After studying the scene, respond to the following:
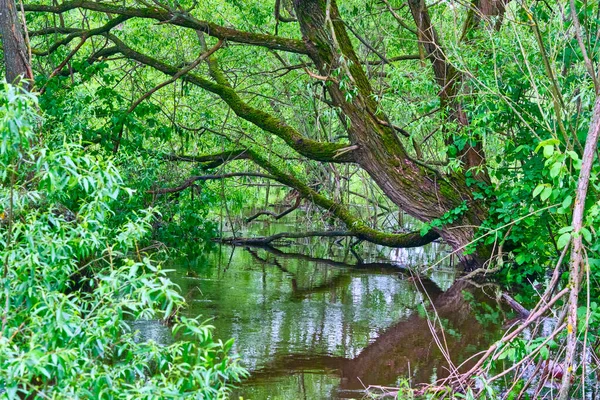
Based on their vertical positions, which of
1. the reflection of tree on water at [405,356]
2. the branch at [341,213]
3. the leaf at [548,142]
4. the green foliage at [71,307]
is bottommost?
the reflection of tree on water at [405,356]

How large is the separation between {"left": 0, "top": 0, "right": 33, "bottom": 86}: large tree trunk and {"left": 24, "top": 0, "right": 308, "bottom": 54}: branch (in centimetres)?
381

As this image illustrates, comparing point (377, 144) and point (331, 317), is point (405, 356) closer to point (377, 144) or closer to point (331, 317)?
point (331, 317)

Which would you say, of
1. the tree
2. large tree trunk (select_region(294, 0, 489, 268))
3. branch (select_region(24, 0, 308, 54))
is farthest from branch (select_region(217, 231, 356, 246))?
branch (select_region(24, 0, 308, 54))

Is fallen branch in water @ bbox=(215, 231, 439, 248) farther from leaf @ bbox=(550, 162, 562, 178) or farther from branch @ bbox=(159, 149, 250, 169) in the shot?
leaf @ bbox=(550, 162, 562, 178)

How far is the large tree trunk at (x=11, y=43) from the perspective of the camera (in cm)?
675

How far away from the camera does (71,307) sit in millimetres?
3752

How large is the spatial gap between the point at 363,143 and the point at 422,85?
4.93 ft

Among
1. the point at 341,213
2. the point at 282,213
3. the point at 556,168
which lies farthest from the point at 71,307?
the point at 282,213

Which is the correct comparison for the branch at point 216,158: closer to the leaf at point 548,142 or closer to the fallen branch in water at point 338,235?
the fallen branch in water at point 338,235

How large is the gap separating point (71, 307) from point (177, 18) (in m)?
7.69

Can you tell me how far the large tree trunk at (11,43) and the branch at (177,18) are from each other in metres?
3.81

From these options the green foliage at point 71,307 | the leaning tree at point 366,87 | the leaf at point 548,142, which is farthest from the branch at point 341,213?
the green foliage at point 71,307

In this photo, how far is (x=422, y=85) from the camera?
9.62m

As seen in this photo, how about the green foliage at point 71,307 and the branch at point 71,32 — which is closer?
the green foliage at point 71,307
